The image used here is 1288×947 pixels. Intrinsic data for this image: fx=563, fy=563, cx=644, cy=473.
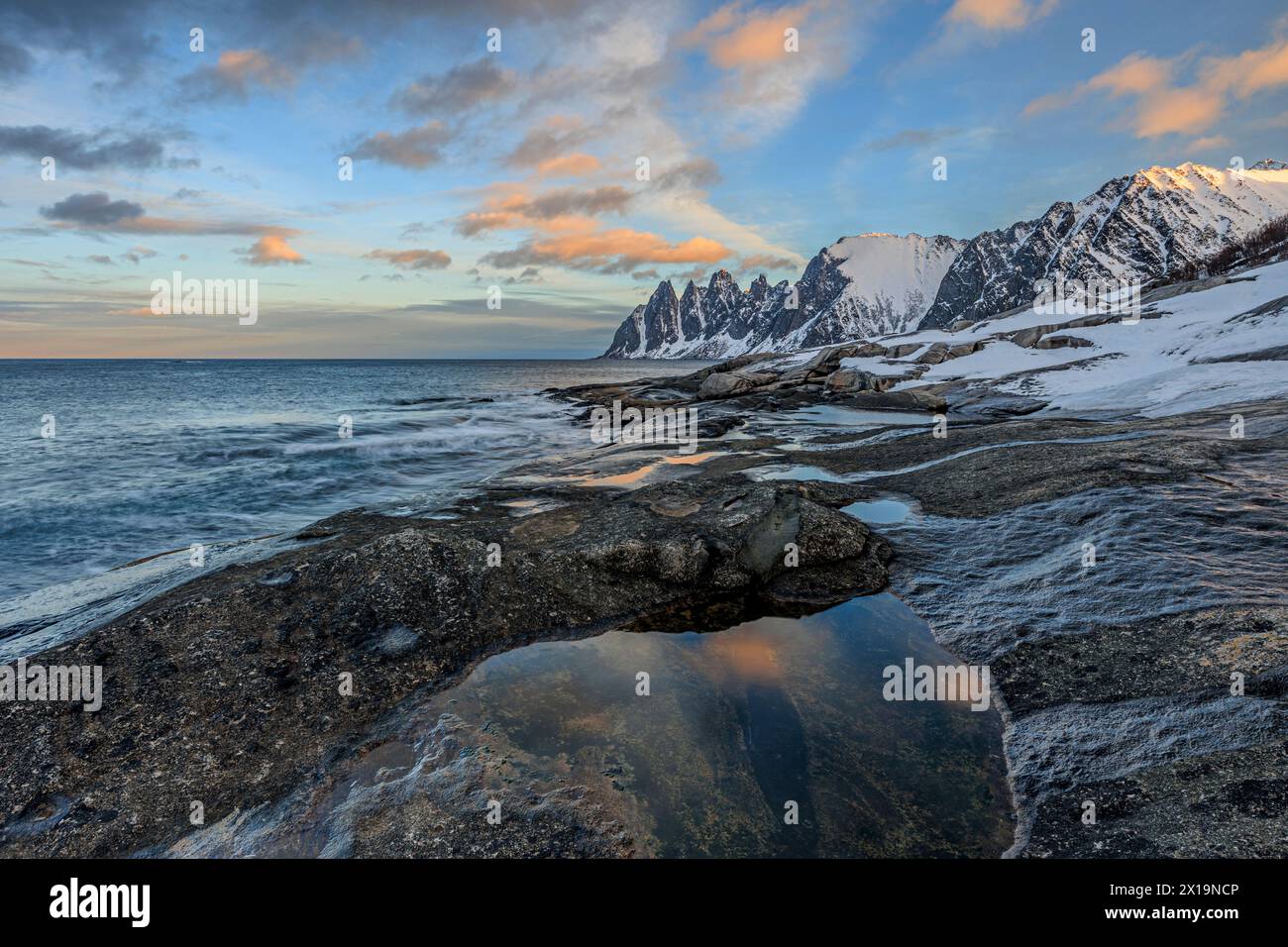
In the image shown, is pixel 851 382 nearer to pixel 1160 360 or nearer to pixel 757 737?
pixel 1160 360

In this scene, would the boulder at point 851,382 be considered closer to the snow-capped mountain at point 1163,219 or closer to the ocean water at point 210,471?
the ocean water at point 210,471

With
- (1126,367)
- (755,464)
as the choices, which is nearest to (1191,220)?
(1126,367)

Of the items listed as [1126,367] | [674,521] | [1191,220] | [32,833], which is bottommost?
[32,833]

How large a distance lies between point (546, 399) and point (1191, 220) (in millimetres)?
196639

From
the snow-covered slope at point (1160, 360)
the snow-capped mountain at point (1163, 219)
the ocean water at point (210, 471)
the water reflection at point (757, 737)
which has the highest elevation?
the snow-capped mountain at point (1163, 219)

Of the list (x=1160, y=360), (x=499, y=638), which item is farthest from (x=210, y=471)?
(x=1160, y=360)

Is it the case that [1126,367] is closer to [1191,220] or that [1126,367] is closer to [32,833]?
[32,833]

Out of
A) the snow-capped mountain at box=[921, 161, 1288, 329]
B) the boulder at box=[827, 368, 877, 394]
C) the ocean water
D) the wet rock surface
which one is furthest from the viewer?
the snow-capped mountain at box=[921, 161, 1288, 329]

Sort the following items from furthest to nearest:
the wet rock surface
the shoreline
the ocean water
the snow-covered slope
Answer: the snow-covered slope, the ocean water, the wet rock surface, the shoreline

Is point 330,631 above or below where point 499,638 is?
Result: above

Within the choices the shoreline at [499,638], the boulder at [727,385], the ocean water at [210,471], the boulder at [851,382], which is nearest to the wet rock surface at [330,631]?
the shoreline at [499,638]

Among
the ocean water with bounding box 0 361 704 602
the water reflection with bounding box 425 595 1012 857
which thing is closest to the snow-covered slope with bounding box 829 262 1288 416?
the water reflection with bounding box 425 595 1012 857

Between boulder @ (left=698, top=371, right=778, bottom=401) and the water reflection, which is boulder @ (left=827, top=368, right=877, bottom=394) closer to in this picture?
boulder @ (left=698, top=371, right=778, bottom=401)

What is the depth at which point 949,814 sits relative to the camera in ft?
14.7
